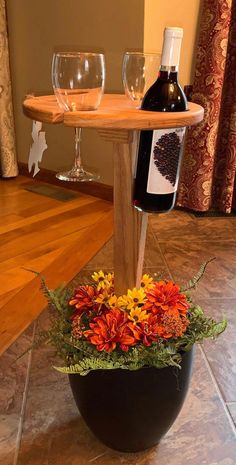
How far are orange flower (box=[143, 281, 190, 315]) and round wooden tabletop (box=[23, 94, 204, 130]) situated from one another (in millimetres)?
350

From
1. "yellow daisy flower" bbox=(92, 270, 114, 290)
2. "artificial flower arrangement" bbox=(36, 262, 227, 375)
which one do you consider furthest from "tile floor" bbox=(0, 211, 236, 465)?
"yellow daisy flower" bbox=(92, 270, 114, 290)

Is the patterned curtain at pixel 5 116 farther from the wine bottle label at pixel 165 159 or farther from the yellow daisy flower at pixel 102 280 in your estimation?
the wine bottle label at pixel 165 159

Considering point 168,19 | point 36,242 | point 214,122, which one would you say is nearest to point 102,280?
point 36,242

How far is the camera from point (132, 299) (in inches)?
34.2

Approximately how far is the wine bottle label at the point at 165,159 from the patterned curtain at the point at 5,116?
203cm

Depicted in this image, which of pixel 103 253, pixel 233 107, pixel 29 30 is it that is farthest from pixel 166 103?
pixel 29 30

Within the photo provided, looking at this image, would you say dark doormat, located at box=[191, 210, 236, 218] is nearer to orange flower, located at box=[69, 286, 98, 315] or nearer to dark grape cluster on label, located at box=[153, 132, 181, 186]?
orange flower, located at box=[69, 286, 98, 315]

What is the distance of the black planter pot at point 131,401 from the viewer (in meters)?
0.84

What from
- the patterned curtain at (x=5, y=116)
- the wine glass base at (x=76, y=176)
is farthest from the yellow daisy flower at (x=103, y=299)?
the patterned curtain at (x=5, y=116)

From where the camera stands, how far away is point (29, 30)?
8.12ft

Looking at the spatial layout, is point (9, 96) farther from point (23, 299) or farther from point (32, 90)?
point (23, 299)

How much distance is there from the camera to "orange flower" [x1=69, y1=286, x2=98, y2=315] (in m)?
0.90

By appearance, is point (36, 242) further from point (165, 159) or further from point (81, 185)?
point (165, 159)

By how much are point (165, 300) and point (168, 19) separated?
1591 millimetres
